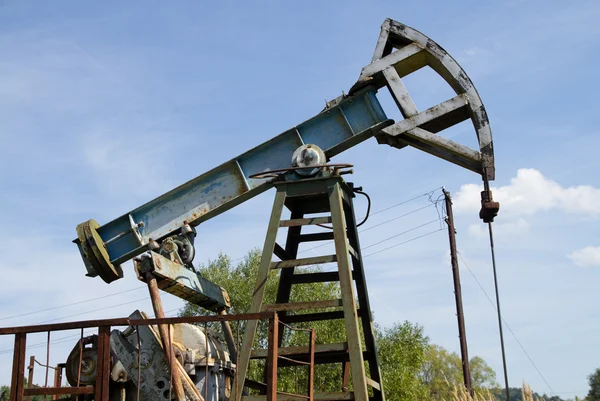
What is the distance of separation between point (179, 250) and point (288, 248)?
3.89 ft

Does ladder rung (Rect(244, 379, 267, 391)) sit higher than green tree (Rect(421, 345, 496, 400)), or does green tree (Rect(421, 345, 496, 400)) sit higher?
green tree (Rect(421, 345, 496, 400))

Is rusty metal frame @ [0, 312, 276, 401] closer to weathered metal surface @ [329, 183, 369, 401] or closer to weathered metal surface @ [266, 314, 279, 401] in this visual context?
weathered metal surface @ [266, 314, 279, 401]

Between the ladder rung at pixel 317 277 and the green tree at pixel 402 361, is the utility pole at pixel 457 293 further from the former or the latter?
the ladder rung at pixel 317 277

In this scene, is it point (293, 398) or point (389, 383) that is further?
point (389, 383)

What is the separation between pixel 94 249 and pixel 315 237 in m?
2.40

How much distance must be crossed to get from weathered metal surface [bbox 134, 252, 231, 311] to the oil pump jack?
0.5 inches

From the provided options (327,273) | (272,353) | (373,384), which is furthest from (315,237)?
(272,353)

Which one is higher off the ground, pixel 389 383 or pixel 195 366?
pixel 389 383

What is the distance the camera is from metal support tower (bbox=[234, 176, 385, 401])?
6.70 meters

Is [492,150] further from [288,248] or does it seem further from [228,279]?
[228,279]

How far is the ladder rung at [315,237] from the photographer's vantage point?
7.68 metres

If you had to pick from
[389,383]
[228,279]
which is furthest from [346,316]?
[228,279]

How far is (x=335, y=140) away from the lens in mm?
7953

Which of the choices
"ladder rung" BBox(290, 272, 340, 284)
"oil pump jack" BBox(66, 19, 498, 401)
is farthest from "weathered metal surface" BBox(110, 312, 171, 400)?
"ladder rung" BBox(290, 272, 340, 284)
